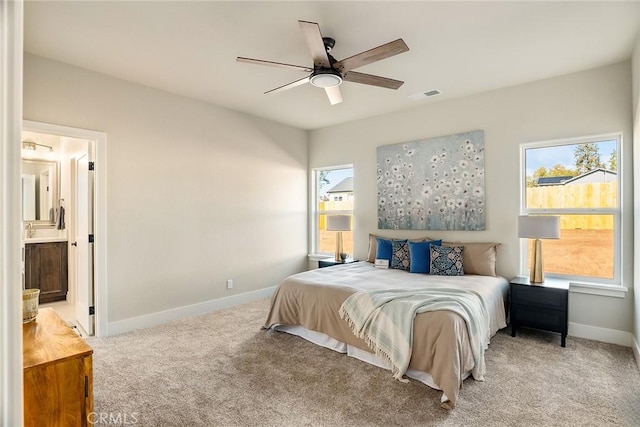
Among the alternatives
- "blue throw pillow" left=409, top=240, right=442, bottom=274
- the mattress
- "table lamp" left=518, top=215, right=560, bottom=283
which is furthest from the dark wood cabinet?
"table lamp" left=518, top=215, right=560, bottom=283

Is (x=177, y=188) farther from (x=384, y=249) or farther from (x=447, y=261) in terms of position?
(x=447, y=261)

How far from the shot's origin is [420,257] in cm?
408

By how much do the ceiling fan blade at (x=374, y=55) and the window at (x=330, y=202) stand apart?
2.90 m

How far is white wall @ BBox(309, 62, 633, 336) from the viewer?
10.8 ft

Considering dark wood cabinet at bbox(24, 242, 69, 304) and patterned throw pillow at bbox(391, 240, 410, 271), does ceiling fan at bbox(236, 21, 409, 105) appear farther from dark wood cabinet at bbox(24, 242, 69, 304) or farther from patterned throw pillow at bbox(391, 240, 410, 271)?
dark wood cabinet at bbox(24, 242, 69, 304)

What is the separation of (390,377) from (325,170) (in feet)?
12.6

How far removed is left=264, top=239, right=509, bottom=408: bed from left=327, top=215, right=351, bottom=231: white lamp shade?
2.89 ft

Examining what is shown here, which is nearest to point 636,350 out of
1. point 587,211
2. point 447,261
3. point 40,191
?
point 587,211

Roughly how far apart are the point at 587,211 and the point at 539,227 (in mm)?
639

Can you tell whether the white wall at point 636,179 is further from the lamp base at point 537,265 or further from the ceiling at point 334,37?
the lamp base at point 537,265

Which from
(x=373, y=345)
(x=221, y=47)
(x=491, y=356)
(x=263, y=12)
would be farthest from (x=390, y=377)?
(x=221, y=47)

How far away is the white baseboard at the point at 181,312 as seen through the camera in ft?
11.9

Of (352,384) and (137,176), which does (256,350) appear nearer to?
(352,384)

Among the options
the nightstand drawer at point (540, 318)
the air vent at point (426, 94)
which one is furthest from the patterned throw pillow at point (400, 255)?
the air vent at point (426, 94)
